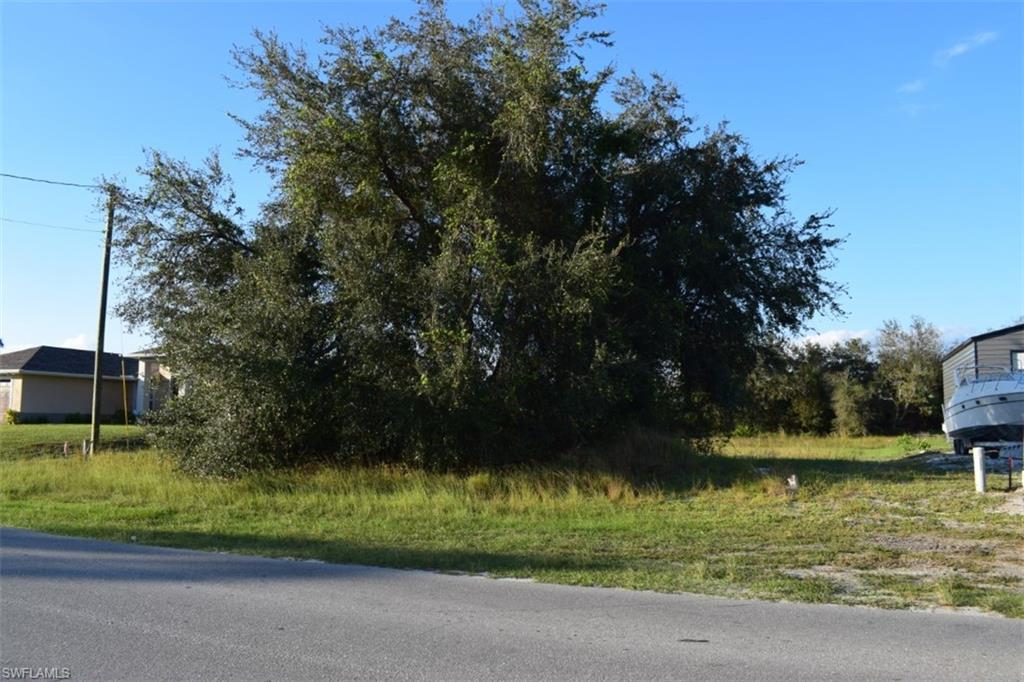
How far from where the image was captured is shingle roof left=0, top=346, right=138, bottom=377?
44.6 meters

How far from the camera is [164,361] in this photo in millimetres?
20656

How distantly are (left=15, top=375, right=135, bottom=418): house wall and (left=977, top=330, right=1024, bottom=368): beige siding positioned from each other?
3961 centimetres

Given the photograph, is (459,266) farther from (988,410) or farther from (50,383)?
(50,383)

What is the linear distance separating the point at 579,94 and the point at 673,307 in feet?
17.5

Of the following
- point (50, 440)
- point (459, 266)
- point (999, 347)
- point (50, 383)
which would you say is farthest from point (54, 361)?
point (999, 347)

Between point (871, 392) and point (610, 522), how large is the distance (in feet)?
133

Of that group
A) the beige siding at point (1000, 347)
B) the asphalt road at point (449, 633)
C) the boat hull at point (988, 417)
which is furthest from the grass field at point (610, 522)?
the beige siding at point (1000, 347)

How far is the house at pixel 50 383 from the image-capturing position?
44406mm

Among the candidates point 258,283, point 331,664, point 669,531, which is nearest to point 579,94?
point 258,283

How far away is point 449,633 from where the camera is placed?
7129mm

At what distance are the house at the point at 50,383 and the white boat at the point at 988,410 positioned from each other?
119 feet

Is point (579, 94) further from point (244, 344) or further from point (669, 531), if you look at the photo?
point (669, 531)

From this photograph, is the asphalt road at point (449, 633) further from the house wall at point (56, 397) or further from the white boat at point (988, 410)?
the house wall at point (56, 397)

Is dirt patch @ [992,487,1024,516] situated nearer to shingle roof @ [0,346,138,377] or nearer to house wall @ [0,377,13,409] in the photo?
shingle roof @ [0,346,138,377]
